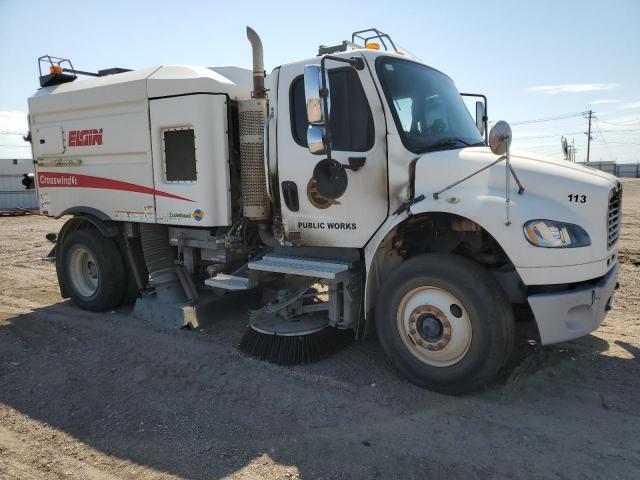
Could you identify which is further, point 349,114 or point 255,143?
point 255,143

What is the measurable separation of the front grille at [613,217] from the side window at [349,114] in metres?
1.82

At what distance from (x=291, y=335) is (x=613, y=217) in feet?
9.10

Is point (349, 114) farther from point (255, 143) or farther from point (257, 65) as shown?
point (257, 65)

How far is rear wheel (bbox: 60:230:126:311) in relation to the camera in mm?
6195

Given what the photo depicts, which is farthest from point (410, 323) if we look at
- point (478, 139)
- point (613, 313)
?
point (613, 313)

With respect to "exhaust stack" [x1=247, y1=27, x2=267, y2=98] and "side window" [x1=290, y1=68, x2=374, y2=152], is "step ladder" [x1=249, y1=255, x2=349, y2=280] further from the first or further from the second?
"exhaust stack" [x1=247, y1=27, x2=267, y2=98]

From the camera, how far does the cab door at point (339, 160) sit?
13.4ft

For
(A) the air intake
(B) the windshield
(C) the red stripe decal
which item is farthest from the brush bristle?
(B) the windshield

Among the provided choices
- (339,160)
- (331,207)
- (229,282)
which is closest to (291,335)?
(229,282)

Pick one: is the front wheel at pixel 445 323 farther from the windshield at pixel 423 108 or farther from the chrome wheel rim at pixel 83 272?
the chrome wheel rim at pixel 83 272

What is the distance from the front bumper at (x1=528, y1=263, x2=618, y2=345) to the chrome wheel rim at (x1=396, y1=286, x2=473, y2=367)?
19.0 inches

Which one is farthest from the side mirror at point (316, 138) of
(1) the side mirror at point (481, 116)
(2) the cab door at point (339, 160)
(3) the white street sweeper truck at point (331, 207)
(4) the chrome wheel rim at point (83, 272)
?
(4) the chrome wheel rim at point (83, 272)

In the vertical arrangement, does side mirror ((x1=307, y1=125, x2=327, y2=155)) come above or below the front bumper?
above

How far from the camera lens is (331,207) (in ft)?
14.1
